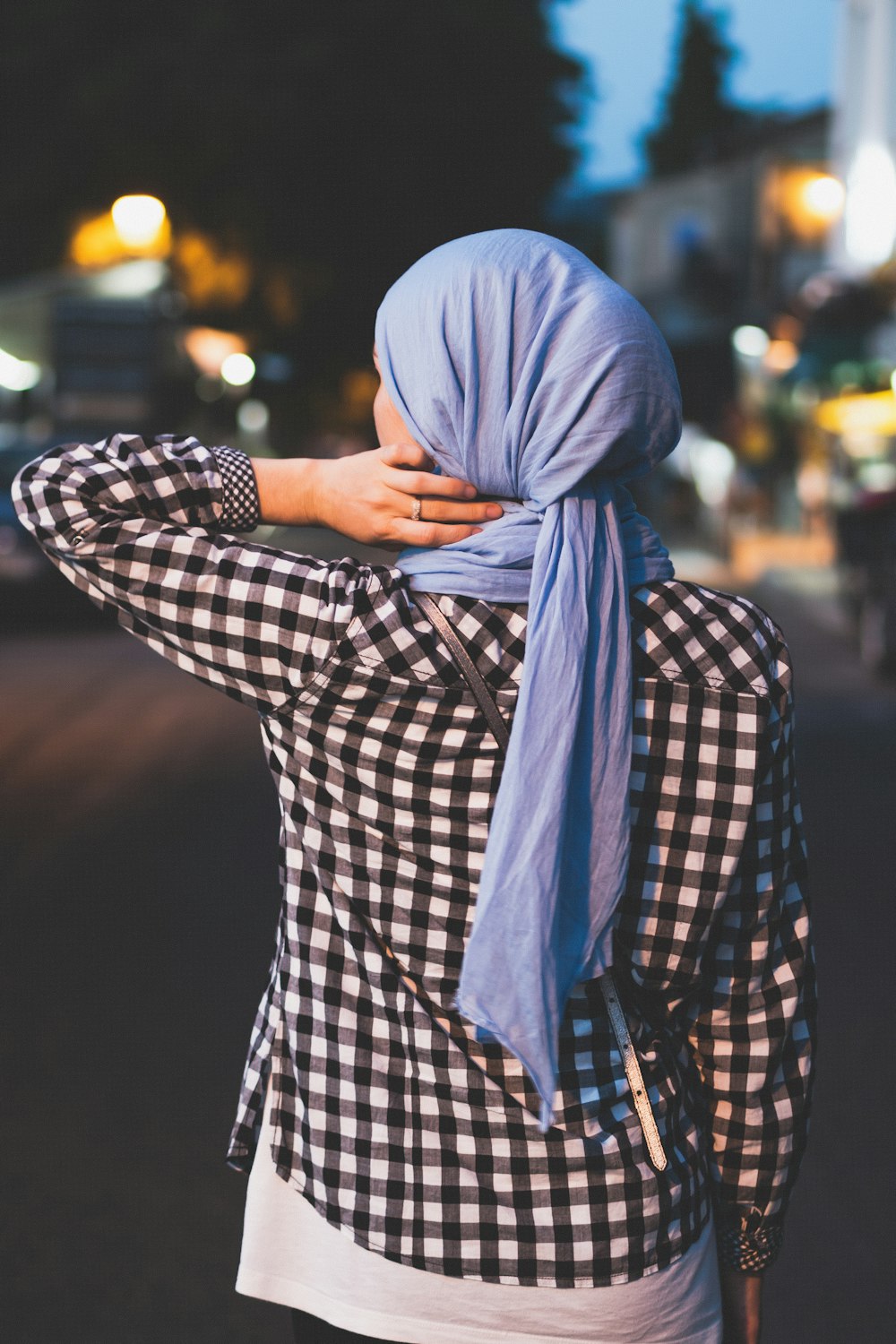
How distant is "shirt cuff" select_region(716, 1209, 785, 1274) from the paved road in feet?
4.98

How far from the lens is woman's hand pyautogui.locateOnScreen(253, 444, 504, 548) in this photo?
1438 millimetres

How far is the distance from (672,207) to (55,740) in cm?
5050

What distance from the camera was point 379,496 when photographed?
147cm

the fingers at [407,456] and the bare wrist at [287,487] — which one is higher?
the fingers at [407,456]

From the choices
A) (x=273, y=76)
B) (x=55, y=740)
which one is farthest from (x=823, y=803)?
(x=273, y=76)

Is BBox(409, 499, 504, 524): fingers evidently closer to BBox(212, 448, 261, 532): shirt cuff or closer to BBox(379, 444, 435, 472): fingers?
BBox(379, 444, 435, 472): fingers

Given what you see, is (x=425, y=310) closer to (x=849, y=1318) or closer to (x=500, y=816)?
(x=500, y=816)

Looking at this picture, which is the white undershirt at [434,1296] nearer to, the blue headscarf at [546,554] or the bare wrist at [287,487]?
the blue headscarf at [546,554]

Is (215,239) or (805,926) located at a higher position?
(805,926)

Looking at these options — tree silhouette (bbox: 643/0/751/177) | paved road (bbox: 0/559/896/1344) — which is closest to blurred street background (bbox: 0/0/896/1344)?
paved road (bbox: 0/559/896/1344)

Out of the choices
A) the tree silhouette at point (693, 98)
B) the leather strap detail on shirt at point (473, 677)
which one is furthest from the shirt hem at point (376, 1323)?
the tree silhouette at point (693, 98)

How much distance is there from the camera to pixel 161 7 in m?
30.7

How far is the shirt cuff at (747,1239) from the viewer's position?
1.66 meters

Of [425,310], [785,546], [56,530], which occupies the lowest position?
[785,546]
